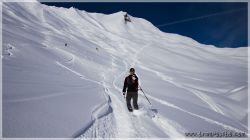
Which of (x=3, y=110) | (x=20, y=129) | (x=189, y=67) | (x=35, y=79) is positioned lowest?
(x=20, y=129)

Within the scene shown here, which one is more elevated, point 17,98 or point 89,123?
point 17,98

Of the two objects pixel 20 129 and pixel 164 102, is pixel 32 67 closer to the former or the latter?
pixel 164 102

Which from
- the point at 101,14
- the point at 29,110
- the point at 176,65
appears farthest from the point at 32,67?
the point at 101,14

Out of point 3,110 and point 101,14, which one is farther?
point 101,14

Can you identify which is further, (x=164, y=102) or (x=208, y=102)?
(x=208, y=102)

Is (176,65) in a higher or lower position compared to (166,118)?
higher

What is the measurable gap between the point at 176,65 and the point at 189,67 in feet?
5.38

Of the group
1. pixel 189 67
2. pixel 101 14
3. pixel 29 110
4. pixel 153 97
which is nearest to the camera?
pixel 29 110

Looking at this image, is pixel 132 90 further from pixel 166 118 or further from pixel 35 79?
pixel 35 79

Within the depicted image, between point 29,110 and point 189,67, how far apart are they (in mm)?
26679

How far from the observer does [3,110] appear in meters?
6.36

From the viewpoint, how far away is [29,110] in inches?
Answer: 269

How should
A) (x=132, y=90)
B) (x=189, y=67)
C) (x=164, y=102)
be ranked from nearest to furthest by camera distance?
(x=132, y=90) < (x=164, y=102) < (x=189, y=67)

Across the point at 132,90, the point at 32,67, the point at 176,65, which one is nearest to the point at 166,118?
the point at 132,90
